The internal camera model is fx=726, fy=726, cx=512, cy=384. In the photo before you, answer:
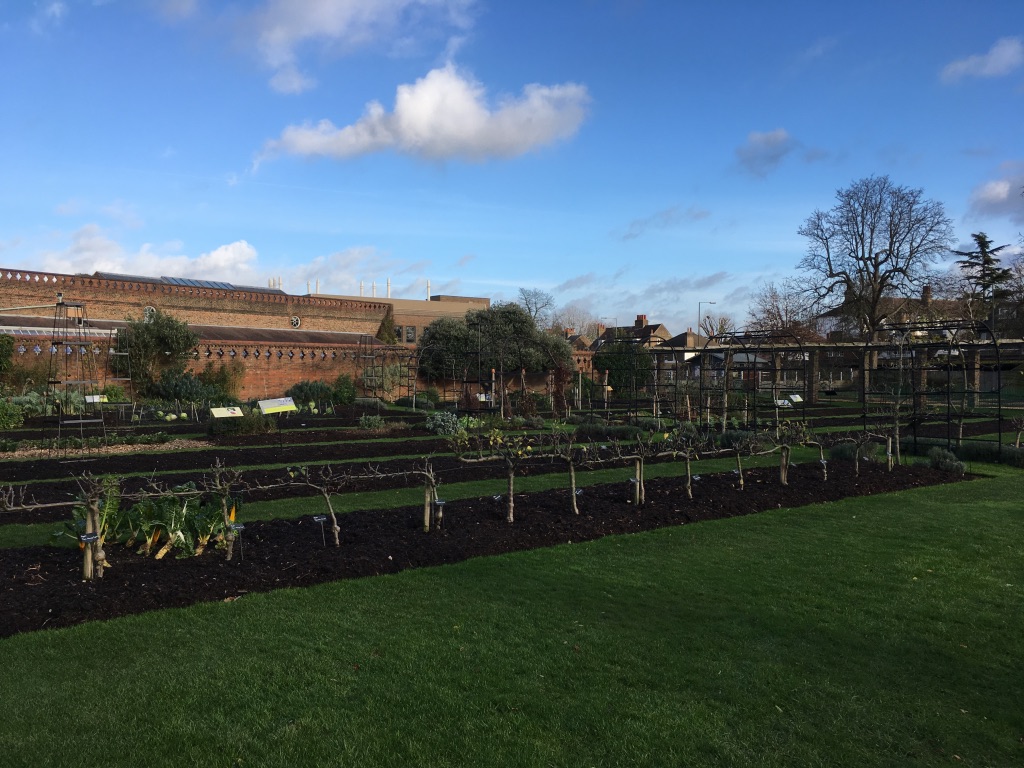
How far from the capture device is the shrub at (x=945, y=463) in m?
13.4

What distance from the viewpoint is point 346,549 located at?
7.37 meters

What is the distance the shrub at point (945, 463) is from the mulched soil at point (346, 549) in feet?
9.53

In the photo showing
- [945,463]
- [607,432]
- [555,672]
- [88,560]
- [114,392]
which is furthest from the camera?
[114,392]

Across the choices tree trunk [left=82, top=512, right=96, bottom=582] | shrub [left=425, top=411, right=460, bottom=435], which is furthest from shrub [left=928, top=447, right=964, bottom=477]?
tree trunk [left=82, top=512, right=96, bottom=582]

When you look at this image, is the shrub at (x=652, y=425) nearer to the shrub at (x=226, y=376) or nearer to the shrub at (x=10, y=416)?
the shrub at (x=10, y=416)

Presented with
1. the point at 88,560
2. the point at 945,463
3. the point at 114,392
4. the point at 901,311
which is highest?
the point at 901,311

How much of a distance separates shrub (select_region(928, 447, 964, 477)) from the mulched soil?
2.90m

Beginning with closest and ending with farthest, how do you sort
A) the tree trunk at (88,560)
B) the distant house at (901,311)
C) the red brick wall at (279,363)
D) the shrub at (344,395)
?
1. the tree trunk at (88,560)
2. the shrub at (344,395)
3. the red brick wall at (279,363)
4. the distant house at (901,311)

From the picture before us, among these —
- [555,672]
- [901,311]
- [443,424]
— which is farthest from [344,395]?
[901,311]

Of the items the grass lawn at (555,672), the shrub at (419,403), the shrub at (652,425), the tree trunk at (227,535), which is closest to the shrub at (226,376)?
the shrub at (419,403)

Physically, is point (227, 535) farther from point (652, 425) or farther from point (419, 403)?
point (419, 403)

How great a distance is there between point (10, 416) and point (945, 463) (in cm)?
2316

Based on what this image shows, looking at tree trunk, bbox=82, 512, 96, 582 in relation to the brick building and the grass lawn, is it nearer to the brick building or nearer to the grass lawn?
the grass lawn

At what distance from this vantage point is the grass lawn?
3.83 meters
